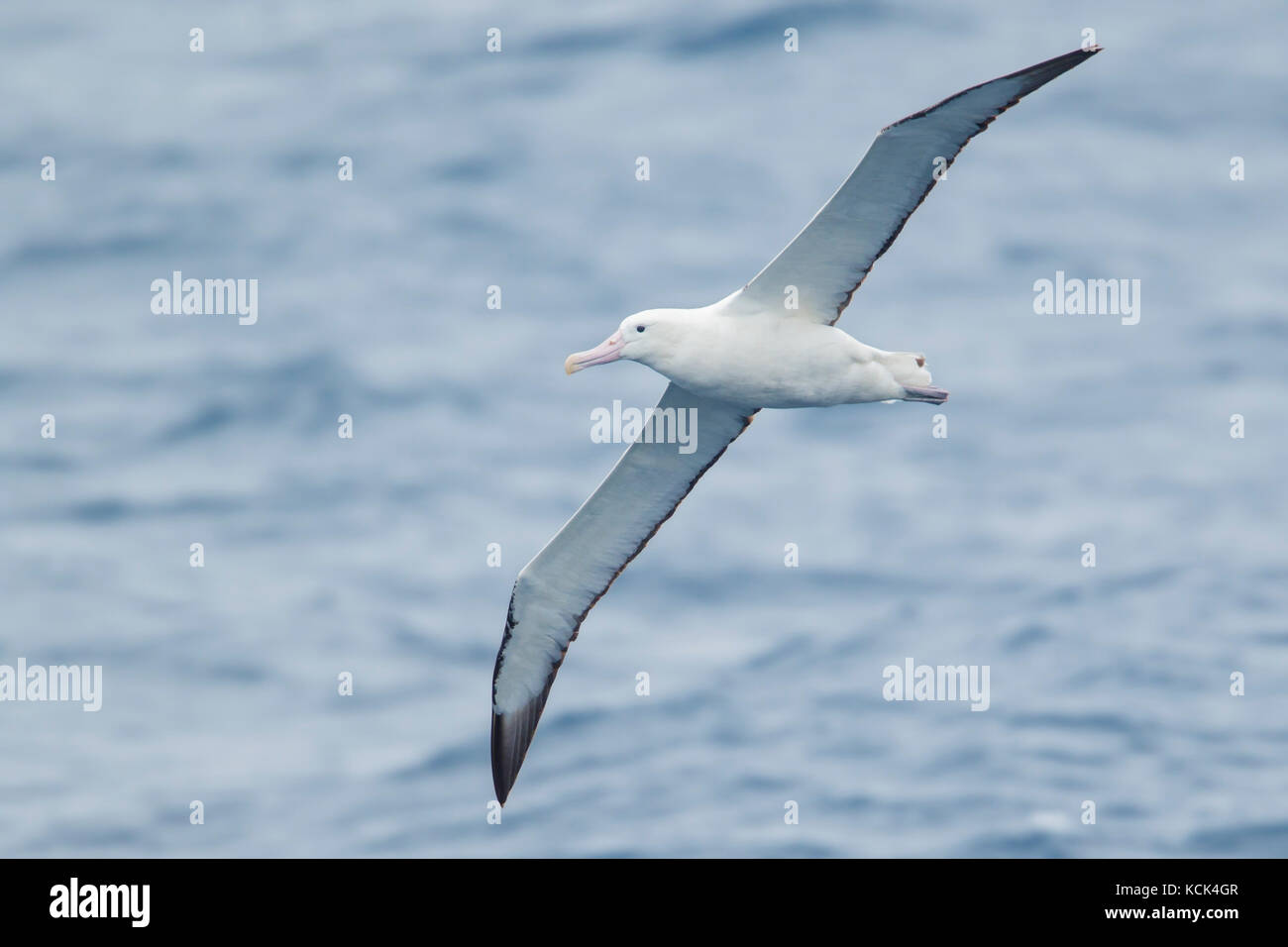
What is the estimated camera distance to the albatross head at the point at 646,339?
43.6ft

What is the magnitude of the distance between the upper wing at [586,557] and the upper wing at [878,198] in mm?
1530

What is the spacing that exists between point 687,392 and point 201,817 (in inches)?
589

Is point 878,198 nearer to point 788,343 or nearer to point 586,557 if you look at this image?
point 788,343

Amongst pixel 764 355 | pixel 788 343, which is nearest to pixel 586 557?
pixel 764 355

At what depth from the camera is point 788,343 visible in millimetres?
13273

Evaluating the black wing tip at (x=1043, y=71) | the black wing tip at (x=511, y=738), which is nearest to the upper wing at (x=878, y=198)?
the black wing tip at (x=1043, y=71)

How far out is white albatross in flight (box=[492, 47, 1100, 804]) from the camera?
40.1 feet

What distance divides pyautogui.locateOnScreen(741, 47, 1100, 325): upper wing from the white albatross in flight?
1cm

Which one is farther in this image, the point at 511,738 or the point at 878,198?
the point at 511,738

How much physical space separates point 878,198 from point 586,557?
473 cm

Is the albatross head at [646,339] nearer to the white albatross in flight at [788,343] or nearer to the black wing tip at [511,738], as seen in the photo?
the white albatross in flight at [788,343]

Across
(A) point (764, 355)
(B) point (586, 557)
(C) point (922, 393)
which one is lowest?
(B) point (586, 557)
